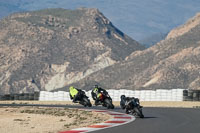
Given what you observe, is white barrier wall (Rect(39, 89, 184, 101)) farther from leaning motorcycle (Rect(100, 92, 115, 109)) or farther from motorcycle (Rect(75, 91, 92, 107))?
leaning motorcycle (Rect(100, 92, 115, 109))

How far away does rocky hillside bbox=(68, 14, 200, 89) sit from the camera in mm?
134875

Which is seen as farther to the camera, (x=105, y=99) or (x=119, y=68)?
(x=119, y=68)

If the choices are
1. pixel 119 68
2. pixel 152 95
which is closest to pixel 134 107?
pixel 152 95

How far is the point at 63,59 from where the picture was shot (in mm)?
197000

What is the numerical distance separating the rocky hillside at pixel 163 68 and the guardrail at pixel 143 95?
71330 millimetres

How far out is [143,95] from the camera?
4997 centimetres

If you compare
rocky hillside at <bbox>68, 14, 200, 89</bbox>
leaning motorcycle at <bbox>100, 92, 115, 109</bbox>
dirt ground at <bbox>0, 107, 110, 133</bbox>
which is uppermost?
rocky hillside at <bbox>68, 14, 200, 89</bbox>

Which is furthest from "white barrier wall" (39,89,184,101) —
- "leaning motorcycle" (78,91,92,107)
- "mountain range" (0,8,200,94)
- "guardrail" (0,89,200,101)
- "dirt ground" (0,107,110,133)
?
"mountain range" (0,8,200,94)

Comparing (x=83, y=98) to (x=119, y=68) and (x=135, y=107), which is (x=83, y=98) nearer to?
(x=135, y=107)

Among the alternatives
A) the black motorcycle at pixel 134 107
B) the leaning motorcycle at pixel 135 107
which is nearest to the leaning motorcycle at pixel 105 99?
the black motorcycle at pixel 134 107

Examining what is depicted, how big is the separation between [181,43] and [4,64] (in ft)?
250

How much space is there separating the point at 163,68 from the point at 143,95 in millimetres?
94468

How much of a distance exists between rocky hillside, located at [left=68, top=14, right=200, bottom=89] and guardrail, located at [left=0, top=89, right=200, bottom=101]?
71.3 metres

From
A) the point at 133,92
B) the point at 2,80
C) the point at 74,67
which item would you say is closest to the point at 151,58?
the point at 74,67
